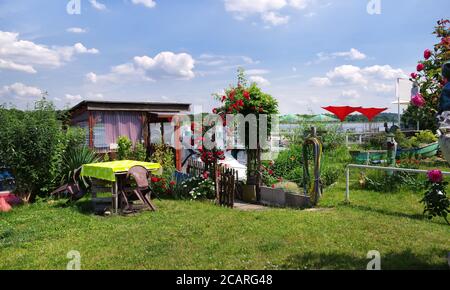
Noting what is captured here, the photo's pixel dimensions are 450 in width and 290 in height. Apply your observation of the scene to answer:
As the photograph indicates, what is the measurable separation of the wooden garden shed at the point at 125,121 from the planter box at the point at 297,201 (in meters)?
5.00

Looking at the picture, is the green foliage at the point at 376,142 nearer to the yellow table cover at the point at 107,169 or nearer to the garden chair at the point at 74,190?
the yellow table cover at the point at 107,169

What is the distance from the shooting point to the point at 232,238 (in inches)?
218

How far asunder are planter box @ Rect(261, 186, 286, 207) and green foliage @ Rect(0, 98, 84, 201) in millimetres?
5164

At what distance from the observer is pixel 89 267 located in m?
4.60

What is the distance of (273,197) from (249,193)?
809mm

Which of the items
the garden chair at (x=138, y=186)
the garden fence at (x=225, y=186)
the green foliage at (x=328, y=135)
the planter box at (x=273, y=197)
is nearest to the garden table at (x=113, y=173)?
the garden chair at (x=138, y=186)

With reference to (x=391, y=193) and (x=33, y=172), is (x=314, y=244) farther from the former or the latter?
(x=33, y=172)

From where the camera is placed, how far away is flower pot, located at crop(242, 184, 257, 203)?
947 centimetres

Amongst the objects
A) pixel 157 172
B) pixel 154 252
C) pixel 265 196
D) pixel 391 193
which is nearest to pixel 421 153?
pixel 391 193

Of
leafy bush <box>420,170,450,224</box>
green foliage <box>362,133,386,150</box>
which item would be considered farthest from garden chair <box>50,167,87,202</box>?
green foliage <box>362,133,386,150</box>

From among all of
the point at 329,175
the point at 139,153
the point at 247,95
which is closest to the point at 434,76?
the point at 247,95

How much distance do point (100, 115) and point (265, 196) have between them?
6.60 meters

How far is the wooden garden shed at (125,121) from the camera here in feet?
41.4

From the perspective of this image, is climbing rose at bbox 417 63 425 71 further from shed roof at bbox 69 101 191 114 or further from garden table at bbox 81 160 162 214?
shed roof at bbox 69 101 191 114
